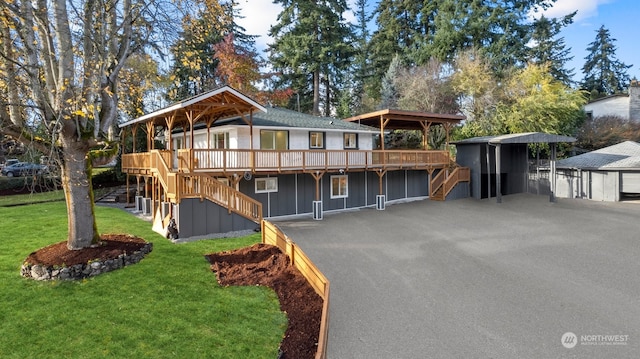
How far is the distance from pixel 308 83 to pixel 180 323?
34927 millimetres

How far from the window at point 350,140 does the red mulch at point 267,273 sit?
11.3 metres

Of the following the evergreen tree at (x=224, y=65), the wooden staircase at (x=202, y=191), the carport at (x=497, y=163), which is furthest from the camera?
the evergreen tree at (x=224, y=65)

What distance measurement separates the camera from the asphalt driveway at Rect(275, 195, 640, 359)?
6.61 meters

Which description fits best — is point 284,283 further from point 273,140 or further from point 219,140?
point 219,140

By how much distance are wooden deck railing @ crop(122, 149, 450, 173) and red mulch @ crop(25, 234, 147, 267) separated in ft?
13.5

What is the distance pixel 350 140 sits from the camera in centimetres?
2255

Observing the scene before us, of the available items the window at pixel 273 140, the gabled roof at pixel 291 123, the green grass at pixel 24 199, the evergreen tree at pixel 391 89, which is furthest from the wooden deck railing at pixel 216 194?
the evergreen tree at pixel 391 89

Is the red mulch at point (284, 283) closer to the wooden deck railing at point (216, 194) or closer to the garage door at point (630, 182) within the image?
the wooden deck railing at point (216, 194)

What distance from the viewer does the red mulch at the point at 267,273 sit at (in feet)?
23.0

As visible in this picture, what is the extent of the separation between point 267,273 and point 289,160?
8090 mm

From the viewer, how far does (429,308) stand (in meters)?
7.96

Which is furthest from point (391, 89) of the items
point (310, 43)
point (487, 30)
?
point (487, 30)

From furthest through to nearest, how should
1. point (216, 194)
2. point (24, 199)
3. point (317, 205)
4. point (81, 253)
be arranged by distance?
point (24, 199) < point (317, 205) < point (216, 194) < point (81, 253)

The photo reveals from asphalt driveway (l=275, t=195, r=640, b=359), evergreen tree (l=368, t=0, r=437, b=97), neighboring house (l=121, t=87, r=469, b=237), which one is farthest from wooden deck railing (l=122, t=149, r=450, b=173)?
evergreen tree (l=368, t=0, r=437, b=97)
